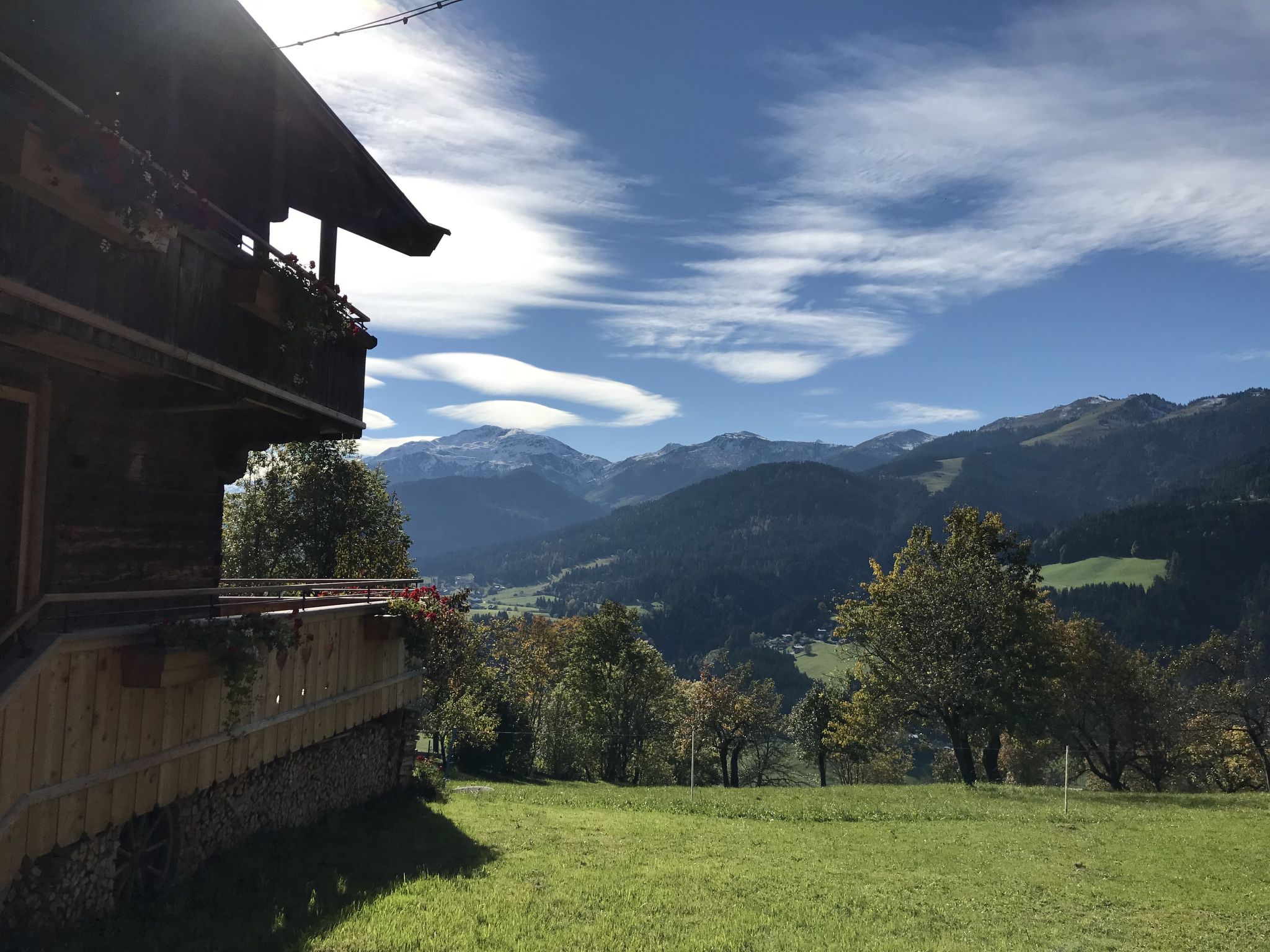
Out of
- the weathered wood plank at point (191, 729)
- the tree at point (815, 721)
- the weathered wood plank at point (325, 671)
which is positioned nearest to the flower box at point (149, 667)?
the weathered wood plank at point (191, 729)

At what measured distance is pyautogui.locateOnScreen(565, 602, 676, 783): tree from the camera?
5531cm

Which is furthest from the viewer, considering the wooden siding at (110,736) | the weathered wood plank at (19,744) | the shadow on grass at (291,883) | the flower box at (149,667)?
the shadow on grass at (291,883)

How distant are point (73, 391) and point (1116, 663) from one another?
152ft

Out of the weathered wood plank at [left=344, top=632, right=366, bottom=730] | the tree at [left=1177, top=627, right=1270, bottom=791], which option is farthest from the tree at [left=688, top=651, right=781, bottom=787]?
the weathered wood plank at [left=344, top=632, right=366, bottom=730]

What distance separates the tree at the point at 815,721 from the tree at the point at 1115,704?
2175cm

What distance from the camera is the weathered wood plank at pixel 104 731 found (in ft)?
23.1

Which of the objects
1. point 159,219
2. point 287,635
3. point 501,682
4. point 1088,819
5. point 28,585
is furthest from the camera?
point 501,682

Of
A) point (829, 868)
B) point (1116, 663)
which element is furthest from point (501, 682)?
point (829, 868)

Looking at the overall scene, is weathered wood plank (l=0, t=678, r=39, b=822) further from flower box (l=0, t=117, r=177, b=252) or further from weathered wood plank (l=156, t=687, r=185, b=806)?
flower box (l=0, t=117, r=177, b=252)

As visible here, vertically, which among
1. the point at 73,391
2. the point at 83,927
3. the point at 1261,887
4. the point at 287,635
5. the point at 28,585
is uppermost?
the point at 73,391

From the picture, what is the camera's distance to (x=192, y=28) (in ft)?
28.5

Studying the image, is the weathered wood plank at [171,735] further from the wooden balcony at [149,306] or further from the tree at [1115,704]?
the tree at [1115,704]

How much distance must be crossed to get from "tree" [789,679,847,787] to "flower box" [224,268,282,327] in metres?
59.3

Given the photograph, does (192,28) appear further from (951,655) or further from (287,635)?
(951,655)
